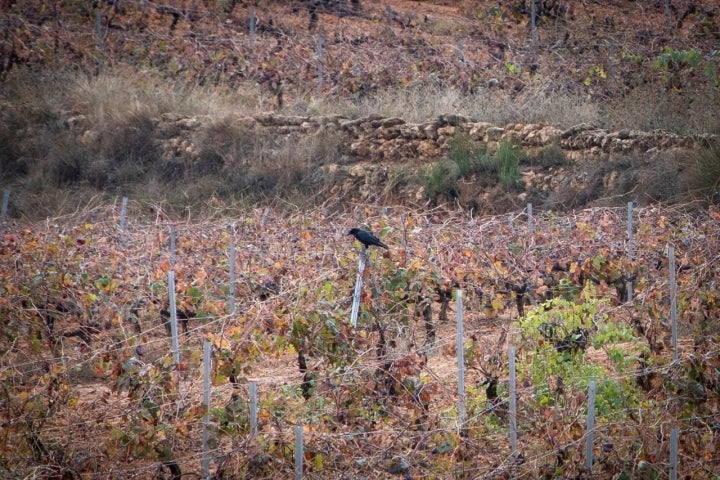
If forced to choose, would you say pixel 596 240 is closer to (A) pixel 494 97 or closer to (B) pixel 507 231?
(B) pixel 507 231

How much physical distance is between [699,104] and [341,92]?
585 centimetres

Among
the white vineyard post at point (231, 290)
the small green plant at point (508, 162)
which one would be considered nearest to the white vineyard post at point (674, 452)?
the white vineyard post at point (231, 290)

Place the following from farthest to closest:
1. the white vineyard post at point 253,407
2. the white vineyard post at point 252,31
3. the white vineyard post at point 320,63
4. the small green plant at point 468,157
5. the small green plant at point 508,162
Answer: the white vineyard post at point 252,31 → the white vineyard post at point 320,63 → the small green plant at point 468,157 → the small green plant at point 508,162 → the white vineyard post at point 253,407

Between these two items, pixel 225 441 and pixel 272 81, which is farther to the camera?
pixel 272 81

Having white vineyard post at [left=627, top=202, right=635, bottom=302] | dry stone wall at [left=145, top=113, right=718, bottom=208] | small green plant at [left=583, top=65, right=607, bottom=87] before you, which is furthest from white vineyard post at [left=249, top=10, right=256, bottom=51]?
white vineyard post at [left=627, top=202, right=635, bottom=302]

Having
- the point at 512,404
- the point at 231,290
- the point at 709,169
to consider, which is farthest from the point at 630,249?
the point at 709,169

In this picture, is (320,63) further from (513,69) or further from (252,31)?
(513,69)

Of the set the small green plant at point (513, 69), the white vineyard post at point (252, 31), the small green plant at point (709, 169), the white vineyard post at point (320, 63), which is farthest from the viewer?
the white vineyard post at point (252, 31)

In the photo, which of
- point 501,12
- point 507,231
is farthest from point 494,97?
point 507,231

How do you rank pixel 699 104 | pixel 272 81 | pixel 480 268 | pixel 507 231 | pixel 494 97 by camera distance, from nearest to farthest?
pixel 480 268
pixel 507 231
pixel 699 104
pixel 494 97
pixel 272 81

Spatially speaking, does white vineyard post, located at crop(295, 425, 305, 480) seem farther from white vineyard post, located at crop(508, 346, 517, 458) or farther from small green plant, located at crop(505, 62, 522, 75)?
small green plant, located at crop(505, 62, 522, 75)

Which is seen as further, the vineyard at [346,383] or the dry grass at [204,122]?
the dry grass at [204,122]

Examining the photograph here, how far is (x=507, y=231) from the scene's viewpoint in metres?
9.39

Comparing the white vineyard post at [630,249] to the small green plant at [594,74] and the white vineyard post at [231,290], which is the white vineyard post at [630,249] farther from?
the small green plant at [594,74]
